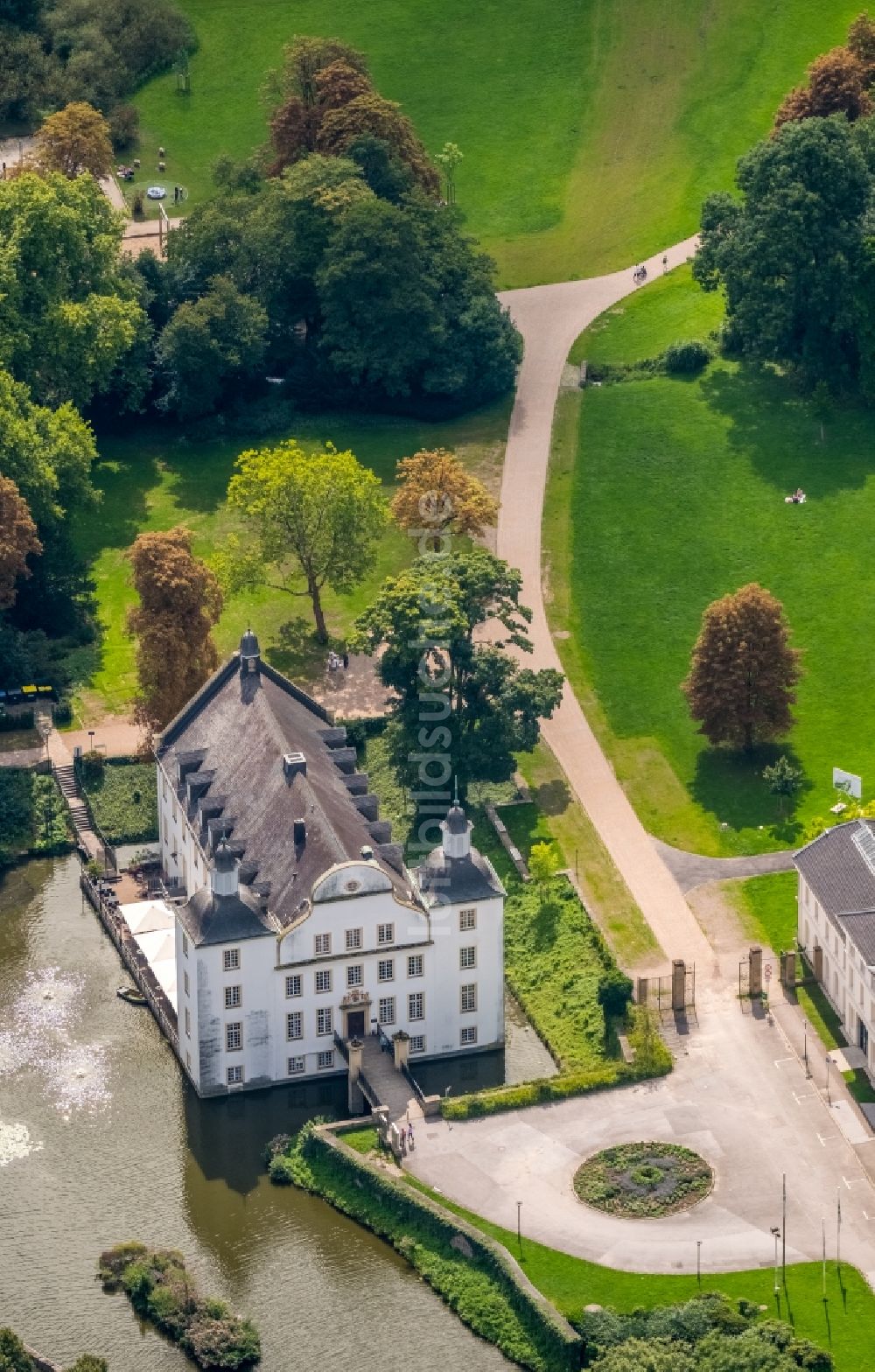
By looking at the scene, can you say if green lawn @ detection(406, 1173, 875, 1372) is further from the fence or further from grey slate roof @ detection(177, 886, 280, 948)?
the fence

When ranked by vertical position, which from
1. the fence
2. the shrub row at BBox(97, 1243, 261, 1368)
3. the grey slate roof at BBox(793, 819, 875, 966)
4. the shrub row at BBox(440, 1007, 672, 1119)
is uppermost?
the grey slate roof at BBox(793, 819, 875, 966)

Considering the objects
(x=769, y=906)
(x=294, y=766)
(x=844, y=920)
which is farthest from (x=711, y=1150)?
(x=294, y=766)

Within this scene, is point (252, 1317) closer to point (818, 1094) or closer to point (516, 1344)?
point (516, 1344)

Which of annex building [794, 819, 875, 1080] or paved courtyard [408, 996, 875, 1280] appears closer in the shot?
paved courtyard [408, 996, 875, 1280]

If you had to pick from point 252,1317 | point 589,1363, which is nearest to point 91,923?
point 252,1317

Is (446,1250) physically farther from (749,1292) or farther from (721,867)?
(721,867)

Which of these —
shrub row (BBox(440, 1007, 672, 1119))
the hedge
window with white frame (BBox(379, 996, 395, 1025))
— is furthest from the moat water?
shrub row (BBox(440, 1007, 672, 1119))
